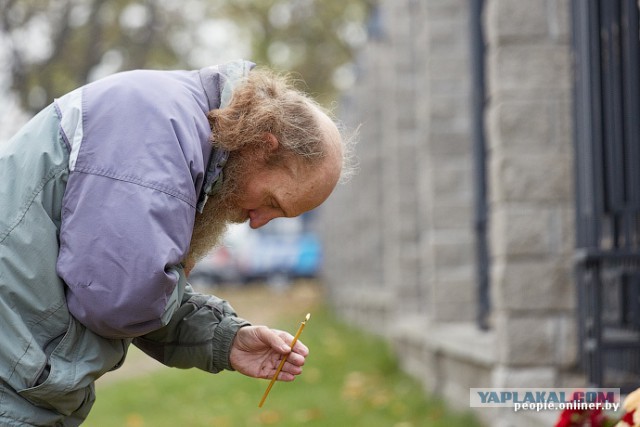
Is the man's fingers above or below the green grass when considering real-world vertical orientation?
above

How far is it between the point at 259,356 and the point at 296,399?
17.9 feet

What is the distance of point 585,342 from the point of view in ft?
18.0

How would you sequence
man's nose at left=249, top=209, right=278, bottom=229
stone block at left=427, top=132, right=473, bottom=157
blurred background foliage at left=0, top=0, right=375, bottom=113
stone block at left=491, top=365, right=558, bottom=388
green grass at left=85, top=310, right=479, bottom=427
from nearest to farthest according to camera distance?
man's nose at left=249, top=209, right=278, bottom=229
stone block at left=491, top=365, right=558, bottom=388
green grass at left=85, top=310, right=479, bottom=427
stone block at left=427, top=132, right=473, bottom=157
blurred background foliage at left=0, top=0, right=375, bottom=113

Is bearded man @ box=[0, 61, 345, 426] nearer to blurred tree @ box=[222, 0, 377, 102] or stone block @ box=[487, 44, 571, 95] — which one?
stone block @ box=[487, 44, 571, 95]

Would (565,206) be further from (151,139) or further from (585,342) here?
(151,139)

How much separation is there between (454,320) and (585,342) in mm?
3480

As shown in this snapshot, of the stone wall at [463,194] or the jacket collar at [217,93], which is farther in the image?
the stone wall at [463,194]

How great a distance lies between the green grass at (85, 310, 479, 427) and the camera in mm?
7922

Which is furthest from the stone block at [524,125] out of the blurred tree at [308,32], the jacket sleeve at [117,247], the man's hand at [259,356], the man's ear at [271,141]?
the blurred tree at [308,32]

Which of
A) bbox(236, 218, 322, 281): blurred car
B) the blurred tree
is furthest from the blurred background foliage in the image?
bbox(236, 218, 322, 281): blurred car

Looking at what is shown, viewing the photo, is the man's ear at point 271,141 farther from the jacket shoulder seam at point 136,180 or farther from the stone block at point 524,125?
the stone block at point 524,125

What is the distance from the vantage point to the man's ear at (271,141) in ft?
10.5

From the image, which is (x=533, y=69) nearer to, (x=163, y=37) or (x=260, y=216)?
(x=260, y=216)

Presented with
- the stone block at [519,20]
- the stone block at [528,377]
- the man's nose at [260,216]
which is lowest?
the stone block at [528,377]
